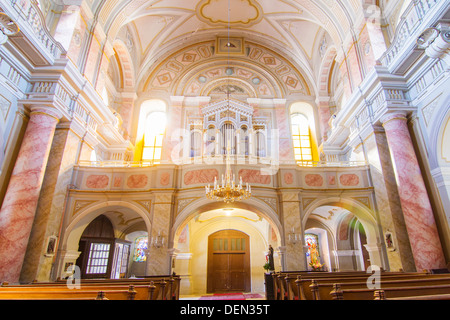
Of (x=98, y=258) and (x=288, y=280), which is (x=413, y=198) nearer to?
(x=288, y=280)

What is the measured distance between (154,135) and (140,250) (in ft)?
20.6

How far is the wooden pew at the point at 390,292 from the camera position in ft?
10.2

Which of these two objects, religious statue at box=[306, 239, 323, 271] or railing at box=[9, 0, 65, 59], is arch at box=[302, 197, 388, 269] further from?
railing at box=[9, 0, 65, 59]

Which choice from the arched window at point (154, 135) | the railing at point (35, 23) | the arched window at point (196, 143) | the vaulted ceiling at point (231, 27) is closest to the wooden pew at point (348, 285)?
the railing at point (35, 23)

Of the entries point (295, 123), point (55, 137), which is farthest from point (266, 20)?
point (55, 137)

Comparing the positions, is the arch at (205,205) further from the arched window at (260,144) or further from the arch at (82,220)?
the arched window at (260,144)

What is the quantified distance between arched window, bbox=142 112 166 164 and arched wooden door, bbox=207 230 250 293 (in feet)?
17.9

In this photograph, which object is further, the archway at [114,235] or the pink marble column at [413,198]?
the archway at [114,235]

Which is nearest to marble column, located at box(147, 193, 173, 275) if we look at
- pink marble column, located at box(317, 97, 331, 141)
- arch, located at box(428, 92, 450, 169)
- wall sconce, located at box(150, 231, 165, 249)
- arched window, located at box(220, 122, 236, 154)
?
wall sconce, located at box(150, 231, 165, 249)

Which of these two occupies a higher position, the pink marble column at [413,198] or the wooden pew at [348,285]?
the pink marble column at [413,198]

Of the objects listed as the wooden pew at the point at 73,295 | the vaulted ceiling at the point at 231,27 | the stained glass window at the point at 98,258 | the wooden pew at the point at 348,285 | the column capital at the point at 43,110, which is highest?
the vaulted ceiling at the point at 231,27

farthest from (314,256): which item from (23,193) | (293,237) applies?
(23,193)

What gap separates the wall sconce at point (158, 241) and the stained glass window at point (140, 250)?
218 inches

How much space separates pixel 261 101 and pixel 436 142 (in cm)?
916
